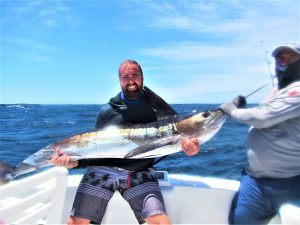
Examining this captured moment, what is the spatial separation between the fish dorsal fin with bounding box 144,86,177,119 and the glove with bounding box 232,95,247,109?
554 mm

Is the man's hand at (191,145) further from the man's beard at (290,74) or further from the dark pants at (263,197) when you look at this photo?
the man's beard at (290,74)

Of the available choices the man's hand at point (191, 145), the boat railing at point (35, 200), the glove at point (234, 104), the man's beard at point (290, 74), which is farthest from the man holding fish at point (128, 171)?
the man's beard at point (290, 74)

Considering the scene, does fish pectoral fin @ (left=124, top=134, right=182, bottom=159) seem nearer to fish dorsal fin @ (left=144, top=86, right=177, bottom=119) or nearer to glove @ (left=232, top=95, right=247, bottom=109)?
fish dorsal fin @ (left=144, top=86, right=177, bottom=119)

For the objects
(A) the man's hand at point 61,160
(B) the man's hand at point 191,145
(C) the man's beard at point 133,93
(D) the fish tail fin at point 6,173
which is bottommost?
(D) the fish tail fin at point 6,173

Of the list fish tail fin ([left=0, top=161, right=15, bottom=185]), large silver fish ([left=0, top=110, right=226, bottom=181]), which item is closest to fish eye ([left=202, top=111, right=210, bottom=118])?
large silver fish ([left=0, top=110, right=226, bottom=181])

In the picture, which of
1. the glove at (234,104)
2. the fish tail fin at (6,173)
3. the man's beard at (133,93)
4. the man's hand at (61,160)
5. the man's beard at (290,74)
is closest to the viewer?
the man's beard at (290,74)

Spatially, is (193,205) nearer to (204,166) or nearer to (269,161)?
(269,161)

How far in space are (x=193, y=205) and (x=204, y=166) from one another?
127 inches

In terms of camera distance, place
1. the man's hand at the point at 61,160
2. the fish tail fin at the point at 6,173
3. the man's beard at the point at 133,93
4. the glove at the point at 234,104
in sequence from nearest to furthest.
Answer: the glove at the point at 234,104, the fish tail fin at the point at 6,173, the man's hand at the point at 61,160, the man's beard at the point at 133,93

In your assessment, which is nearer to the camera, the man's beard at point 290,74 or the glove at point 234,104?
the man's beard at point 290,74

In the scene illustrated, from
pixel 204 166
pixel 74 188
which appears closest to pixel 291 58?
pixel 74 188

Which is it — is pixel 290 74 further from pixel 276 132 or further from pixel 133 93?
pixel 133 93

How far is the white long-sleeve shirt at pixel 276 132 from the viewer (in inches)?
87.3

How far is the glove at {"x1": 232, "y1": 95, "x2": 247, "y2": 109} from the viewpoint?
2.57 m
